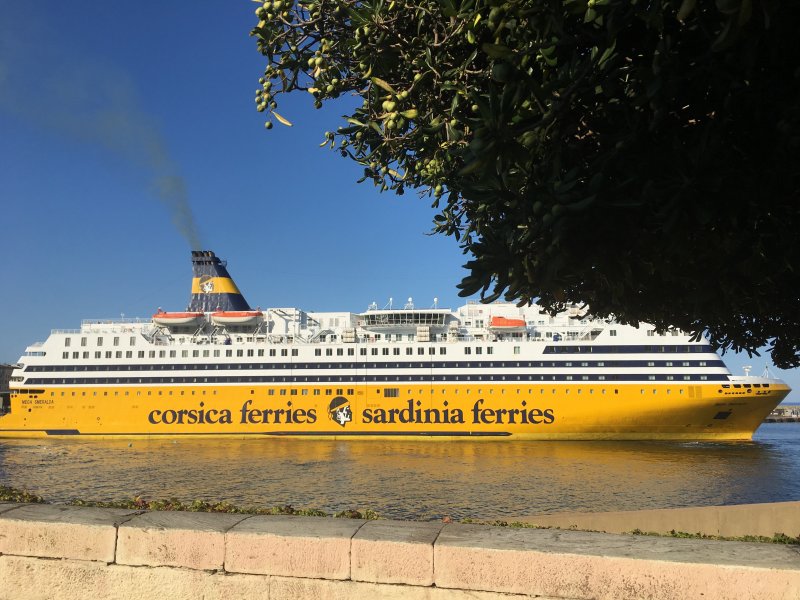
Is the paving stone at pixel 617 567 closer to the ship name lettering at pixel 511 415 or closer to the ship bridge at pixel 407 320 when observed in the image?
the ship name lettering at pixel 511 415

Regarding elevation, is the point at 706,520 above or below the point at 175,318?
below

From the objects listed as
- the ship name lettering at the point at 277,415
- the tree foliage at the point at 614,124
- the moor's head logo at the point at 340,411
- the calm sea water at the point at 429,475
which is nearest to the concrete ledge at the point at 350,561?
the tree foliage at the point at 614,124

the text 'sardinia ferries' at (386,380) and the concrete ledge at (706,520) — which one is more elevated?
the text 'sardinia ferries' at (386,380)

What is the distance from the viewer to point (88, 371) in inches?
1786

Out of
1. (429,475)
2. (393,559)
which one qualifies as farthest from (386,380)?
(393,559)

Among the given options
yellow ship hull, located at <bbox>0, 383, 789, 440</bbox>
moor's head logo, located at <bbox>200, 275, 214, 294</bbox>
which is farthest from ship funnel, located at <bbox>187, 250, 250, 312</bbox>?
yellow ship hull, located at <bbox>0, 383, 789, 440</bbox>

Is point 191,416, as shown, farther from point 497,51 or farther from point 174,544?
point 497,51

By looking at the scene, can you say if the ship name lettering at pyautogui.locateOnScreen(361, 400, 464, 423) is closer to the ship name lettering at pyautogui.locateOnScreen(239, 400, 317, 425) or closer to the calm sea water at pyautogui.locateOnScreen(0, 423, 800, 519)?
the calm sea water at pyautogui.locateOnScreen(0, 423, 800, 519)

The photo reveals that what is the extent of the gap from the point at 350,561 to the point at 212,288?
5170 cm

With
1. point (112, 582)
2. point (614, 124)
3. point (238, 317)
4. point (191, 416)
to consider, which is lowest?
point (112, 582)

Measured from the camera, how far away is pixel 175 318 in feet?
160

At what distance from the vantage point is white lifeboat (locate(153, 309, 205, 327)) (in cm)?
4891

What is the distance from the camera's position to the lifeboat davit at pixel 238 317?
48812mm

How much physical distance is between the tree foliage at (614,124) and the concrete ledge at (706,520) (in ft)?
16.9
